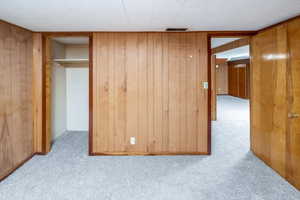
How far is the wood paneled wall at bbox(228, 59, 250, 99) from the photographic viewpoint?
35.2ft

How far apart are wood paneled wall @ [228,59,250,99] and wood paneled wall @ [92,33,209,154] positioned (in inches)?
337

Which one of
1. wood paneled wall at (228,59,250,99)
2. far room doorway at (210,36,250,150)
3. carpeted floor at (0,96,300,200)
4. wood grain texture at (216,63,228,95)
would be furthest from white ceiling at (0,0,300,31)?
wood grain texture at (216,63,228,95)

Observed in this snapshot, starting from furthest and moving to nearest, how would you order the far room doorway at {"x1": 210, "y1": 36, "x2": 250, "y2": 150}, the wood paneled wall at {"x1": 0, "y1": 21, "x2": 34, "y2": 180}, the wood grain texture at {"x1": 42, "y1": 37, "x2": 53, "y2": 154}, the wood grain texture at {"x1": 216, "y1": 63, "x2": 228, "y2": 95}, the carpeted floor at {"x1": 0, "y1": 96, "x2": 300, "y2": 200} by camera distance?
the wood grain texture at {"x1": 216, "y1": 63, "x2": 228, "y2": 95} < the far room doorway at {"x1": 210, "y1": 36, "x2": 250, "y2": 150} < the wood grain texture at {"x1": 42, "y1": 37, "x2": 53, "y2": 154} < the wood paneled wall at {"x1": 0, "y1": 21, "x2": 34, "y2": 180} < the carpeted floor at {"x1": 0, "y1": 96, "x2": 300, "y2": 200}

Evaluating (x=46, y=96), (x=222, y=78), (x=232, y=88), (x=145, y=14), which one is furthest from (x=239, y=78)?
(x=46, y=96)

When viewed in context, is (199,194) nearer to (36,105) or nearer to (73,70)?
(36,105)

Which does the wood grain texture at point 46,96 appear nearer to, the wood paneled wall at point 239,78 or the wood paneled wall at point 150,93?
the wood paneled wall at point 150,93

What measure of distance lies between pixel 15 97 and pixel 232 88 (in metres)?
12.2

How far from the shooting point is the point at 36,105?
331cm

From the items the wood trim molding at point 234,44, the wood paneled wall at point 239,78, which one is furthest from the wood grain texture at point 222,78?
the wood trim molding at point 234,44

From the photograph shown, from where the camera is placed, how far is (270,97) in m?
2.86

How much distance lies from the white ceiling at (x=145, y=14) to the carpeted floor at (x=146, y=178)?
2.04m

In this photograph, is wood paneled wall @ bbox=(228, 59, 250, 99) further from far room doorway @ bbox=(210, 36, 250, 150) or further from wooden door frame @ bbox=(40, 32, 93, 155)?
wooden door frame @ bbox=(40, 32, 93, 155)

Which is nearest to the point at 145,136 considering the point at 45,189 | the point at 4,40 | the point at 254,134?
the point at 45,189

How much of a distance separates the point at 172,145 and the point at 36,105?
239 centimetres
